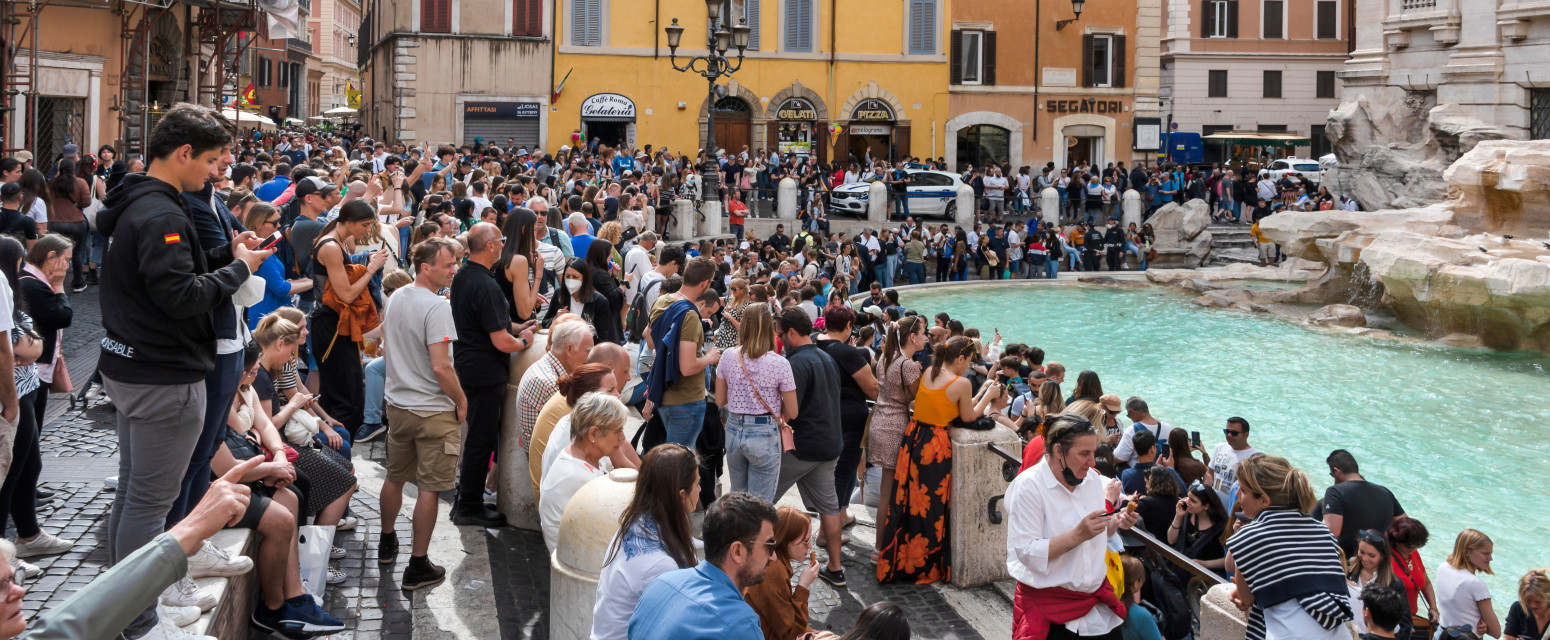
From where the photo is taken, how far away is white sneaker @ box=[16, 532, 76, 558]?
581 cm

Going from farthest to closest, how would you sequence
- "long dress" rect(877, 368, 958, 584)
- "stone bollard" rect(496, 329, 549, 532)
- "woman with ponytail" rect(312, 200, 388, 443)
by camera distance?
"woman with ponytail" rect(312, 200, 388, 443), "long dress" rect(877, 368, 958, 584), "stone bollard" rect(496, 329, 549, 532)

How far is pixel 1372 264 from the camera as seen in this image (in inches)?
835

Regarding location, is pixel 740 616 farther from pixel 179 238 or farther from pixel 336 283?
pixel 336 283

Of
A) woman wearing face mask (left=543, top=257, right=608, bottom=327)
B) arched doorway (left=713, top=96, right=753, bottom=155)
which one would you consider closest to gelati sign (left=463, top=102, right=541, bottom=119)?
arched doorway (left=713, top=96, right=753, bottom=155)

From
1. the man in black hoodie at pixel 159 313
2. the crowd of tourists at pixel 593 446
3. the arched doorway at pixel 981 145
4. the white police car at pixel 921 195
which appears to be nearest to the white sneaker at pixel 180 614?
the crowd of tourists at pixel 593 446

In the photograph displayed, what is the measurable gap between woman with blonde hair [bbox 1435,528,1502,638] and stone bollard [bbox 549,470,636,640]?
505 centimetres

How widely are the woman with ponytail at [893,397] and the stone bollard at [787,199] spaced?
71.9 feet

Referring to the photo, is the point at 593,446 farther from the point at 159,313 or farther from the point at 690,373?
the point at 690,373

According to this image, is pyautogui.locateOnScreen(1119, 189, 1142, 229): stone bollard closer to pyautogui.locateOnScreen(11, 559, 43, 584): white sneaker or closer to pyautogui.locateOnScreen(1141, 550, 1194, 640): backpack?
pyautogui.locateOnScreen(1141, 550, 1194, 640): backpack

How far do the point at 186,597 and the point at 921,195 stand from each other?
28.9 metres

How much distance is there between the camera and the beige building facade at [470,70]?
34.2 meters

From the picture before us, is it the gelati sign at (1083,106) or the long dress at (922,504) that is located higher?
the gelati sign at (1083,106)

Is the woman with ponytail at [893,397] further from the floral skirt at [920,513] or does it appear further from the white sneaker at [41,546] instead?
the white sneaker at [41,546]

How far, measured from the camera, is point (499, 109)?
34938 millimetres
